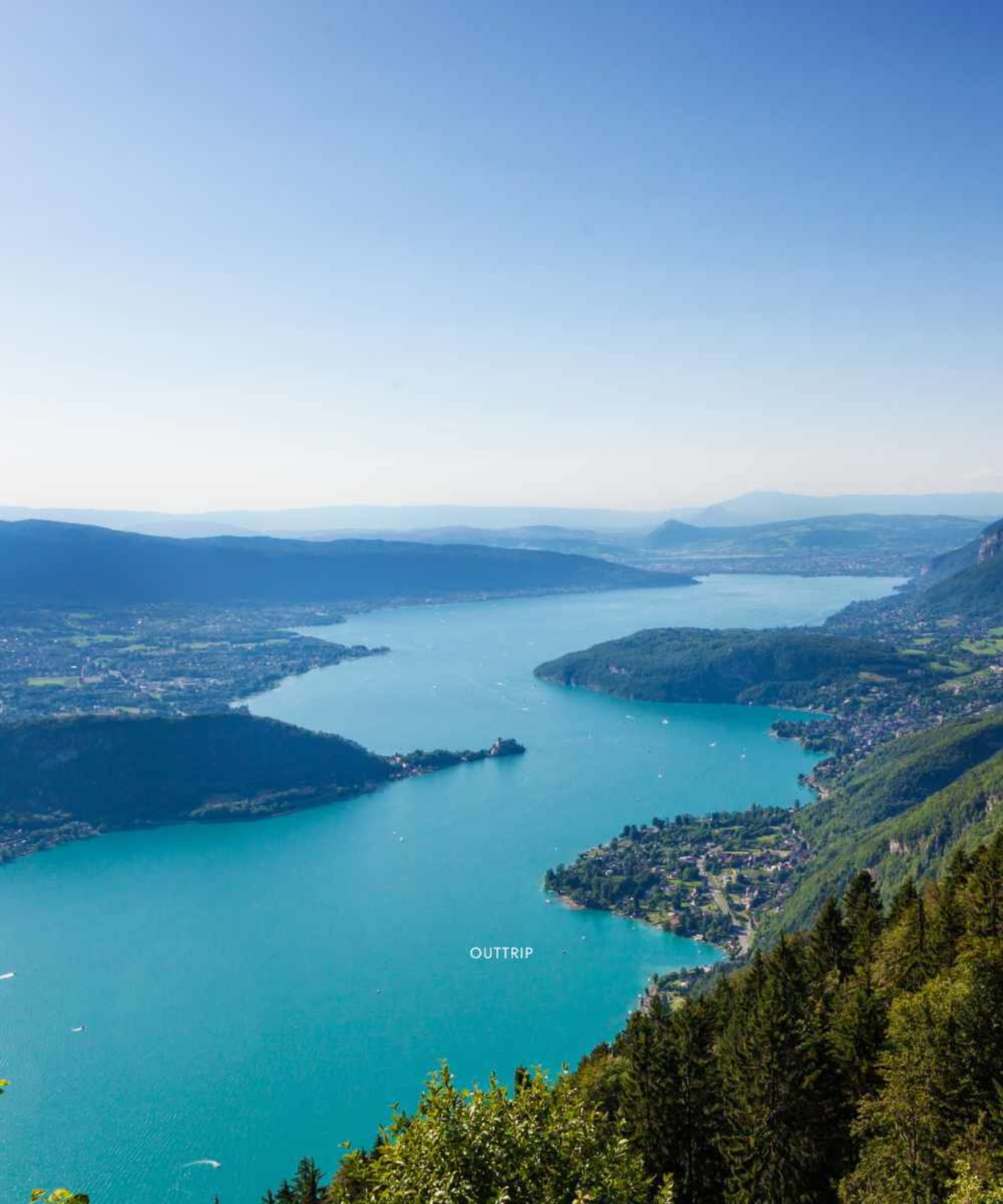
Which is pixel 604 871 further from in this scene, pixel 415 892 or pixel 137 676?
pixel 137 676

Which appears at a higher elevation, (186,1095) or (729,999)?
(729,999)

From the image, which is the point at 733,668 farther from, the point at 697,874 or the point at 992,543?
the point at 992,543

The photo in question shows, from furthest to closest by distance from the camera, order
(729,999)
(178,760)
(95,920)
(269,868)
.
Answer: (178,760) < (269,868) < (95,920) < (729,999)

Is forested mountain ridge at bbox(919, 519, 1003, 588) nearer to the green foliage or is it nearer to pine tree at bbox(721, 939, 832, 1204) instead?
the green foliage

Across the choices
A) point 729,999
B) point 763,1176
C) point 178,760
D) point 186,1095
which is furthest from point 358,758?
point 763,1176

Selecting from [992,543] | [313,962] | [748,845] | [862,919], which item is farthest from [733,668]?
[992,543]

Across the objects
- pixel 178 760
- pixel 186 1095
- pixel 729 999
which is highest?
pixel 729 999
